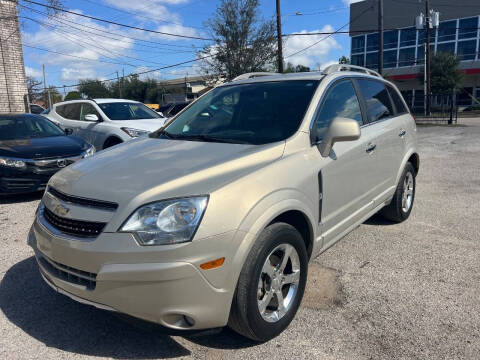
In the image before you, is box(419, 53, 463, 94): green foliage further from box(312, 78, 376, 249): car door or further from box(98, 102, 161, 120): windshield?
box(312, 78, 376, 249): car door

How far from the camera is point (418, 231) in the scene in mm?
4797

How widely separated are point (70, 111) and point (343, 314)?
30.1 feet

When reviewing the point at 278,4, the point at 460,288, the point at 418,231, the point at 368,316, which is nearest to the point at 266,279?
the point at 368,316

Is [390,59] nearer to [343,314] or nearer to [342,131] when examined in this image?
[342,131]

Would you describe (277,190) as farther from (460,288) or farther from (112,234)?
(460,288)

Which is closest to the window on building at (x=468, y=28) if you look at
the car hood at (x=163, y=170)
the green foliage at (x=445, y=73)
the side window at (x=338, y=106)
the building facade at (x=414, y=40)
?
the building facade at (x=414, y=40)

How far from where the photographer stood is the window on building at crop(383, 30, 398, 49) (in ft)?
176

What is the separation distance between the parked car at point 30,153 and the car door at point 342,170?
4622 millimetres

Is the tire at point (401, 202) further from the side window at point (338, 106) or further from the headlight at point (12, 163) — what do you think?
the headlight at point (12, 163)

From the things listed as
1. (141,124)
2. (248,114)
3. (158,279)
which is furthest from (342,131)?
(141,124)

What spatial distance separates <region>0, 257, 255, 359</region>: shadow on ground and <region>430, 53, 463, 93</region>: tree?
146 feet

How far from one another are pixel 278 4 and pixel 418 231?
18621 mm

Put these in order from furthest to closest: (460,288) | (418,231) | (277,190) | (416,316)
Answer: (418,231) → (460,288) → (416,316) → (277,190)

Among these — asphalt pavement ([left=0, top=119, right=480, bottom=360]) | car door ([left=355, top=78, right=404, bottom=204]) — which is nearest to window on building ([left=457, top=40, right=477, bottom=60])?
car door ([left=355, top=78, right=404, bottom=204])
